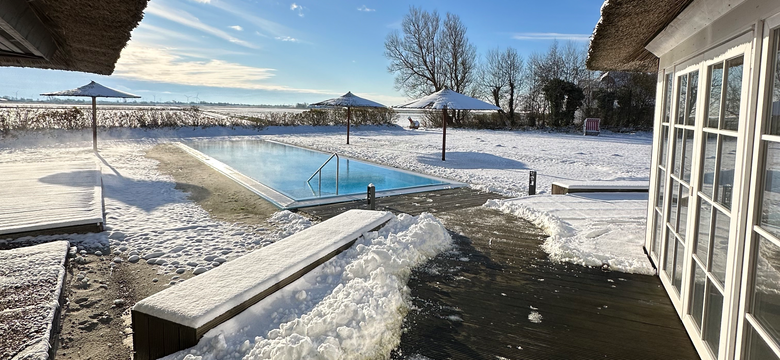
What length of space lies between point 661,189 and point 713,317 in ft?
4.29

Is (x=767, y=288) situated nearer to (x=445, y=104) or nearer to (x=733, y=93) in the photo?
(x=733, y=93)

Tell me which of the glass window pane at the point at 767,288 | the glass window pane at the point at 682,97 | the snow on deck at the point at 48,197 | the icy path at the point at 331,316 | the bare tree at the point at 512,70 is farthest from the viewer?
the bare tree at the point at 512,70

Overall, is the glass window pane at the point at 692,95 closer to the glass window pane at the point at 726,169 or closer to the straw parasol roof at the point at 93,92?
the glass window pane at the point at 726,169

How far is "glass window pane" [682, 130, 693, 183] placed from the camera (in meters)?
2.38

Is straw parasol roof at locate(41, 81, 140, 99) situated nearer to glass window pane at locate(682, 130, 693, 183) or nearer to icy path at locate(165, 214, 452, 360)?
icy path at locate(165, 214, 452, 360)

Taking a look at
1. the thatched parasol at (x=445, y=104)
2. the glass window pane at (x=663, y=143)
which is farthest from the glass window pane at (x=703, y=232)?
the thatched parasol at (x=445, y=104)

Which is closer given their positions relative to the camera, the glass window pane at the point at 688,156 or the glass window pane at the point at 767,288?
the glass window pane at the point at 767,288

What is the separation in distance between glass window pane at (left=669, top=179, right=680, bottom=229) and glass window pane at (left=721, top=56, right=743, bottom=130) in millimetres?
811

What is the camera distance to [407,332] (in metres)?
2.40

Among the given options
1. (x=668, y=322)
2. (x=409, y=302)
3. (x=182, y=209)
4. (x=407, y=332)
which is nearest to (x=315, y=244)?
(x=409, y=302)

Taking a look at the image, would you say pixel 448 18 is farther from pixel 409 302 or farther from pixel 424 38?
pixel 409 302

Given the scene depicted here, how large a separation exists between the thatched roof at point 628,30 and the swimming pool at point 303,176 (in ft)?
12.7

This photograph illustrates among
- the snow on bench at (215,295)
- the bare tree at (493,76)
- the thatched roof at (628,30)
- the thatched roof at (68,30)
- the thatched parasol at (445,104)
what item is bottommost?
the snow on bench at (215,295)

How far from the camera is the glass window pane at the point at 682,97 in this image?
8.34 feet
